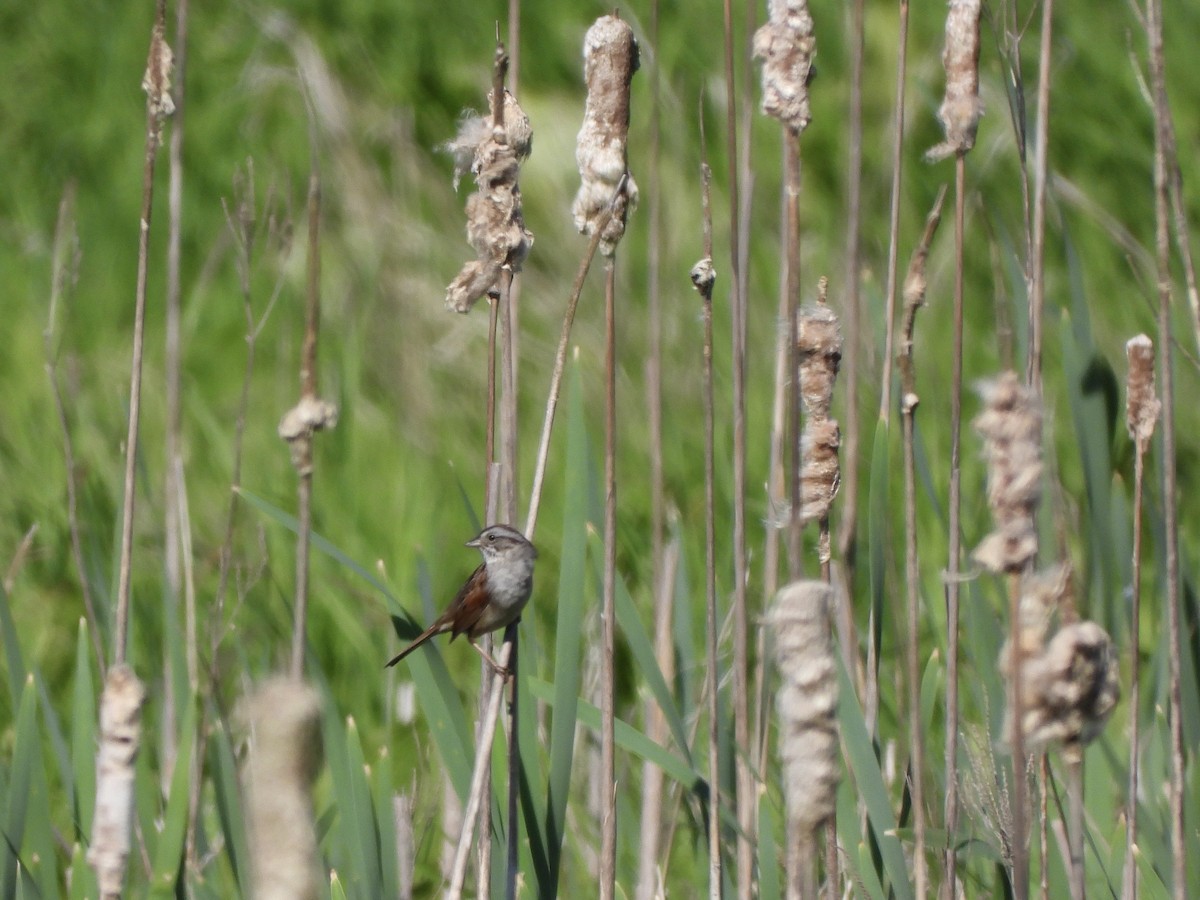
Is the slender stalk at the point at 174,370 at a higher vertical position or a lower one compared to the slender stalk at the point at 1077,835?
higher

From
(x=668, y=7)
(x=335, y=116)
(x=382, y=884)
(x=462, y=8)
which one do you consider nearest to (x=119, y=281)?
(x=335, y=116)

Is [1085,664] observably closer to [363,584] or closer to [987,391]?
[987,391]

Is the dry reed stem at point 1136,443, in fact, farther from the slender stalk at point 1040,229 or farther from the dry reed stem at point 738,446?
the dry reed stem at point 738,446

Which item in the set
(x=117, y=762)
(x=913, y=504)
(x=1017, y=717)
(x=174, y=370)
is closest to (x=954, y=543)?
(x=913, y=504)

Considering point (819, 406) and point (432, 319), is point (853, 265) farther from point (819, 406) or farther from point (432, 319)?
point (432, 319)

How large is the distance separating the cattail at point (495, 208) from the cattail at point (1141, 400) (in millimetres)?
600

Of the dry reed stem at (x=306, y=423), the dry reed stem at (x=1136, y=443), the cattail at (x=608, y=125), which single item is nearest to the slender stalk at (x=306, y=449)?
the dry reed stem at (x=306, y=423)

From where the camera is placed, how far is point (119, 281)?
380cm

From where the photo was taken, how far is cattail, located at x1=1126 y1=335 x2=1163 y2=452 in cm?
138

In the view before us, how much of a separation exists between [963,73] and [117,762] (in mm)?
948

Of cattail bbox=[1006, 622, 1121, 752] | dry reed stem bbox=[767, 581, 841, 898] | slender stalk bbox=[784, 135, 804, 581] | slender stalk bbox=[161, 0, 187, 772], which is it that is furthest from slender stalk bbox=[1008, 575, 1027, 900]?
slender stalk bbox=[161, 0, 187, 772]

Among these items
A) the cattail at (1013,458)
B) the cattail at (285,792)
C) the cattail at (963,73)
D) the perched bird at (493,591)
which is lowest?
the cattail at (285,792)

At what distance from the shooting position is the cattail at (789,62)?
1236mm

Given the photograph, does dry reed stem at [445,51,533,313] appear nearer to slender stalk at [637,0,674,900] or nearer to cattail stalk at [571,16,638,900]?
cattail stalk at [571,16,638,900]
